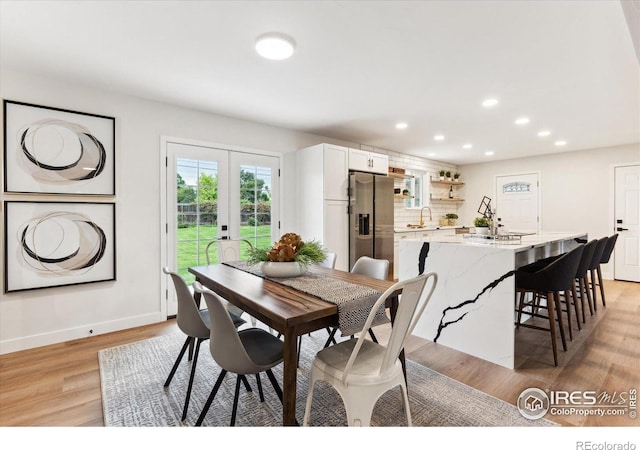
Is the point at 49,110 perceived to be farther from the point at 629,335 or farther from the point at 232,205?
the point at 629,335

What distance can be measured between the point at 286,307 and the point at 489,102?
123 inches

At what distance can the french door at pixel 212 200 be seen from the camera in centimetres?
348

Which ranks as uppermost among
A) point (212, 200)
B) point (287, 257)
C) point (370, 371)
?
point (212, 200)

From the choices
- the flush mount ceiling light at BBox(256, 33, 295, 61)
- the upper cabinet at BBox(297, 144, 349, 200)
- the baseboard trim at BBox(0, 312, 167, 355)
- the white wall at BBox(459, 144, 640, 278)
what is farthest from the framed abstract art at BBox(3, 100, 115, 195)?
the white wall at BBox(459, 144, 640, 278)

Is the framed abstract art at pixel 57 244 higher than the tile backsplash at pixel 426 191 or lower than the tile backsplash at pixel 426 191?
lower

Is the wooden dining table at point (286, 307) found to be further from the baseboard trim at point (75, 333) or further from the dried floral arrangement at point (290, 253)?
the baseboard trim at point (75, 333)

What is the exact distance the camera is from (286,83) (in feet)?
9.39

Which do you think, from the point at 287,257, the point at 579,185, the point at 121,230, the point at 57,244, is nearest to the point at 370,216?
the point at 287,257

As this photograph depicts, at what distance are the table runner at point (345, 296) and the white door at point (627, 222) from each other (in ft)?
19.5

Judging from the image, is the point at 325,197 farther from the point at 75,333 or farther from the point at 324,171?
the point at 75,333

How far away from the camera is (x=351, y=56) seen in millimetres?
2377

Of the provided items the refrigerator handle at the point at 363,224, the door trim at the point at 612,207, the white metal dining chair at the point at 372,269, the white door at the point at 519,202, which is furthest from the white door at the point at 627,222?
the white metal dining chair at the point at 372,269
